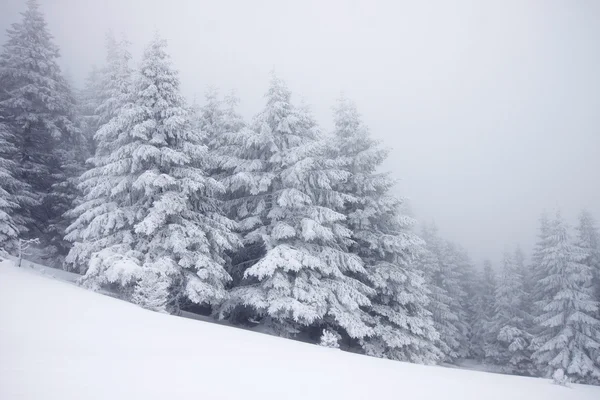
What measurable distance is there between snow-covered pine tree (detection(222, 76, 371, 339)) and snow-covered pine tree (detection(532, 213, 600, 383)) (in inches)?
688

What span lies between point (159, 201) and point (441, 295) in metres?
25.8

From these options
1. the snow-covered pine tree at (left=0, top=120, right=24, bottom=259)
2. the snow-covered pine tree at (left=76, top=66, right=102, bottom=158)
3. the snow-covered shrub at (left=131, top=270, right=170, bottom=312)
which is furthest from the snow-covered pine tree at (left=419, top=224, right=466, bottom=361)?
the snow-covered pine tree at (left=76, top=66, right=102, bottom=158)

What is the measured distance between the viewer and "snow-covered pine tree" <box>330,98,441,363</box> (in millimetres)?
15031

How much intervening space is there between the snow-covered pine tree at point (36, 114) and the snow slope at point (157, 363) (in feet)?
39.7

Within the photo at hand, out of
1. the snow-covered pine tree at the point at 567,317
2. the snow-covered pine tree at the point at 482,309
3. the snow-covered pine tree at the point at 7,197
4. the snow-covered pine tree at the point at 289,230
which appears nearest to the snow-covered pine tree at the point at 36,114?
the snow-covered pine tree at the point at 7,197

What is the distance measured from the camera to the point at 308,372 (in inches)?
239

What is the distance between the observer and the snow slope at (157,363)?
3.96 meters

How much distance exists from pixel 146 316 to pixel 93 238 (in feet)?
26.3

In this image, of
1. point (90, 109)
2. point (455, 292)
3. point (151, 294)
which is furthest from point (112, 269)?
point (455, 292)

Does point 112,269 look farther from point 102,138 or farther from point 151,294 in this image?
point 102,138

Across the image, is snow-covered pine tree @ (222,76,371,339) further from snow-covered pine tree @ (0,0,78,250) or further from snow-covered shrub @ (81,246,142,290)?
snow-covered pine tree @ (0,0,78,250)

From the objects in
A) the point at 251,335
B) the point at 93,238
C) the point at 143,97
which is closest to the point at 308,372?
the point at 251,335

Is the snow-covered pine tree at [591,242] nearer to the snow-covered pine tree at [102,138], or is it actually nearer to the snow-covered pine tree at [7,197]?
the snow-covered pine tree at [102,138]

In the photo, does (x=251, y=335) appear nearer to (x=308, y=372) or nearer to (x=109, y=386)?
(x=308, y=372)
